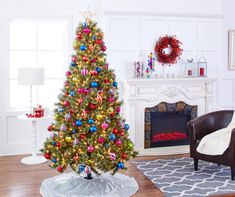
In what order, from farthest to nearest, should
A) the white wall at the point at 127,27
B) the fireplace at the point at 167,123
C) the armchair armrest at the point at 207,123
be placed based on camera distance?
the fireplace at the point at 167,123, the white wall at the point at 127,27, the armchair armrest at the point at 207,123

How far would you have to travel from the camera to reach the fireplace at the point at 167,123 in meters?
5.96

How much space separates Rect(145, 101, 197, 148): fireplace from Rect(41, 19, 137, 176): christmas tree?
Answer: 178cm

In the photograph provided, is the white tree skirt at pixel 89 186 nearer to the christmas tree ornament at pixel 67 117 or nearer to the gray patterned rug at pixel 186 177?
the gray patterned rug at pixel 186 177

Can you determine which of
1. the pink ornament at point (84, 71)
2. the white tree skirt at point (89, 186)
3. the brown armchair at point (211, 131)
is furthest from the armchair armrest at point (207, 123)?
the pink ornament at point (84, 71)

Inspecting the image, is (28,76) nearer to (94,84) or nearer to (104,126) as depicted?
(94,84)

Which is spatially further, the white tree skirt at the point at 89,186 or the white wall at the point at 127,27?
the white wall at the point at 127,27

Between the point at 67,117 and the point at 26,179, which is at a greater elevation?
the point at 67,117

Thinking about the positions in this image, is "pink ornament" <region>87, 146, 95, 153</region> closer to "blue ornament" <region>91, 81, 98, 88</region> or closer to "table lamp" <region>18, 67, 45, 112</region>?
"blue ornament" <region>91, 81, 98, 88</region>

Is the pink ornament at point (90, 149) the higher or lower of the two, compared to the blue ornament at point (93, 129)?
lower

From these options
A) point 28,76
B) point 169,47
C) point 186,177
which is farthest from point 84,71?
point 169,47

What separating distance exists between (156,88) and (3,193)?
9.21ft

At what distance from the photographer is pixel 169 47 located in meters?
6.07

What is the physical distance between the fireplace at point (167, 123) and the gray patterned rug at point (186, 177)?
454mm

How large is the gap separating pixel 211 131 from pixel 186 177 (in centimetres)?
87
